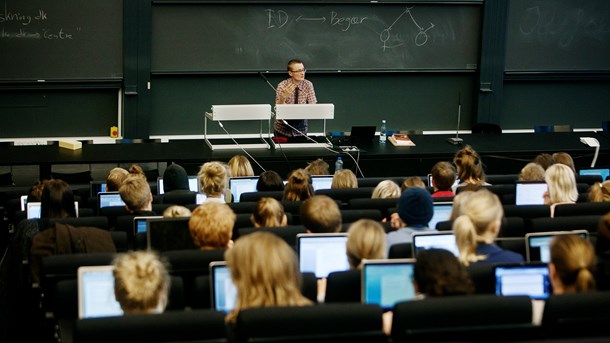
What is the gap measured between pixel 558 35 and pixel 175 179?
775cm

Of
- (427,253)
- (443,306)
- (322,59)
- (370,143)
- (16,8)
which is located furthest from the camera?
(322,59)

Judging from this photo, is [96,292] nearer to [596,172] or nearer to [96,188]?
[96,188]

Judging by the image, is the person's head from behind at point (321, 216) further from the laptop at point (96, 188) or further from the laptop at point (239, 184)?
the laptop at point (96, 188)

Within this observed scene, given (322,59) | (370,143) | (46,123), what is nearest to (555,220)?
(370,143)

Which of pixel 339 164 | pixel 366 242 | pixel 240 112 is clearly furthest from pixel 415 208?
pixel 240 112

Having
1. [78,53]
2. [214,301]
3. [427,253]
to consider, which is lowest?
[214,301]

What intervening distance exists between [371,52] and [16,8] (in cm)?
473

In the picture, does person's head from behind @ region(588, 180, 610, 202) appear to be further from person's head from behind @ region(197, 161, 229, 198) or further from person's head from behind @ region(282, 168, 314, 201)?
person's head from behind @ region(197, 161, 229, 198)

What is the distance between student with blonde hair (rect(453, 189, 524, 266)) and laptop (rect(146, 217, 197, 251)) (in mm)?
1714

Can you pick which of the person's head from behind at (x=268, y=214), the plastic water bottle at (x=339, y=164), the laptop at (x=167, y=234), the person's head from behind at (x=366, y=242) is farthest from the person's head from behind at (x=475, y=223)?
the plastic water bottle at (x=339, y=164)

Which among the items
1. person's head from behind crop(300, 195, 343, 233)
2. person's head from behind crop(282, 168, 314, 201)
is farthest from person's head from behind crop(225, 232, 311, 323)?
person's head from behind crop(282, 168, 314, 201)

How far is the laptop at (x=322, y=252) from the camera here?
229 inches

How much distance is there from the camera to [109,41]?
1284cm

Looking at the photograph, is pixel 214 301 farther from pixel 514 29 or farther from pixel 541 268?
pixel 514 29
